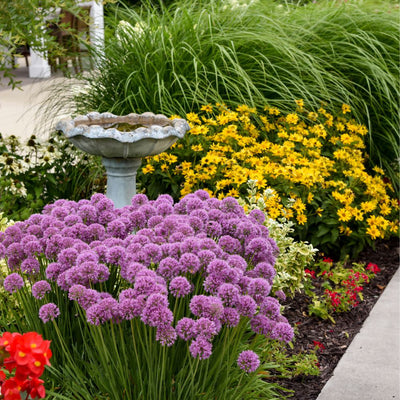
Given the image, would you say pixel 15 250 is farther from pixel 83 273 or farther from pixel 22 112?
pixel 22 112

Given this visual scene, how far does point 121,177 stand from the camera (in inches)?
150

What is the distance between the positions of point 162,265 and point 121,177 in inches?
77.5

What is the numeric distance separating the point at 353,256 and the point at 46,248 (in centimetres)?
277

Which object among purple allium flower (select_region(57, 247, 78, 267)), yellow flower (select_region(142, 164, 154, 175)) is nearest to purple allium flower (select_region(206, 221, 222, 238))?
purple allium flower (select_region(57, 247, 78, 267))

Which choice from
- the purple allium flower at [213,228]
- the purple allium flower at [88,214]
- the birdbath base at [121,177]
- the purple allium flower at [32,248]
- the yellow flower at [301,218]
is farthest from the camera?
the yellow flower at [301,218]

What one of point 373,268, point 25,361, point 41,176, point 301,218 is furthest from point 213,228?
point 41,176

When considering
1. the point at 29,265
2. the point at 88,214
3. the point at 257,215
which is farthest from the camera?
the point at 257,215

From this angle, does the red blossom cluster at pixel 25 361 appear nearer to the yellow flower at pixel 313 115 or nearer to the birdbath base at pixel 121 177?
the birdbath base at pixel 121 177

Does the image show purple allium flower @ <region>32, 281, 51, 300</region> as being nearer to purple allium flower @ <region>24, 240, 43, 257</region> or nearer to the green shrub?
purple allium flower @ <region>24, 240, 43, 257</region>

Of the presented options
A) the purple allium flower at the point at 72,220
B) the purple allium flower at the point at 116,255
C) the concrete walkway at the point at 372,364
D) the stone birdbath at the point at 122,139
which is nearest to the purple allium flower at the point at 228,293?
the purple allium flower at the point at 116,255

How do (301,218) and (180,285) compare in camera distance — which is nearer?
(180,285)

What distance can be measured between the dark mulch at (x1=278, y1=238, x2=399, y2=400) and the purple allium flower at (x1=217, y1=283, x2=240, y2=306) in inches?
46.7

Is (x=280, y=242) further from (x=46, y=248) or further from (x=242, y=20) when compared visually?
(x=242, y=20)

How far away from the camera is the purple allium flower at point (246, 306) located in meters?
1.82
